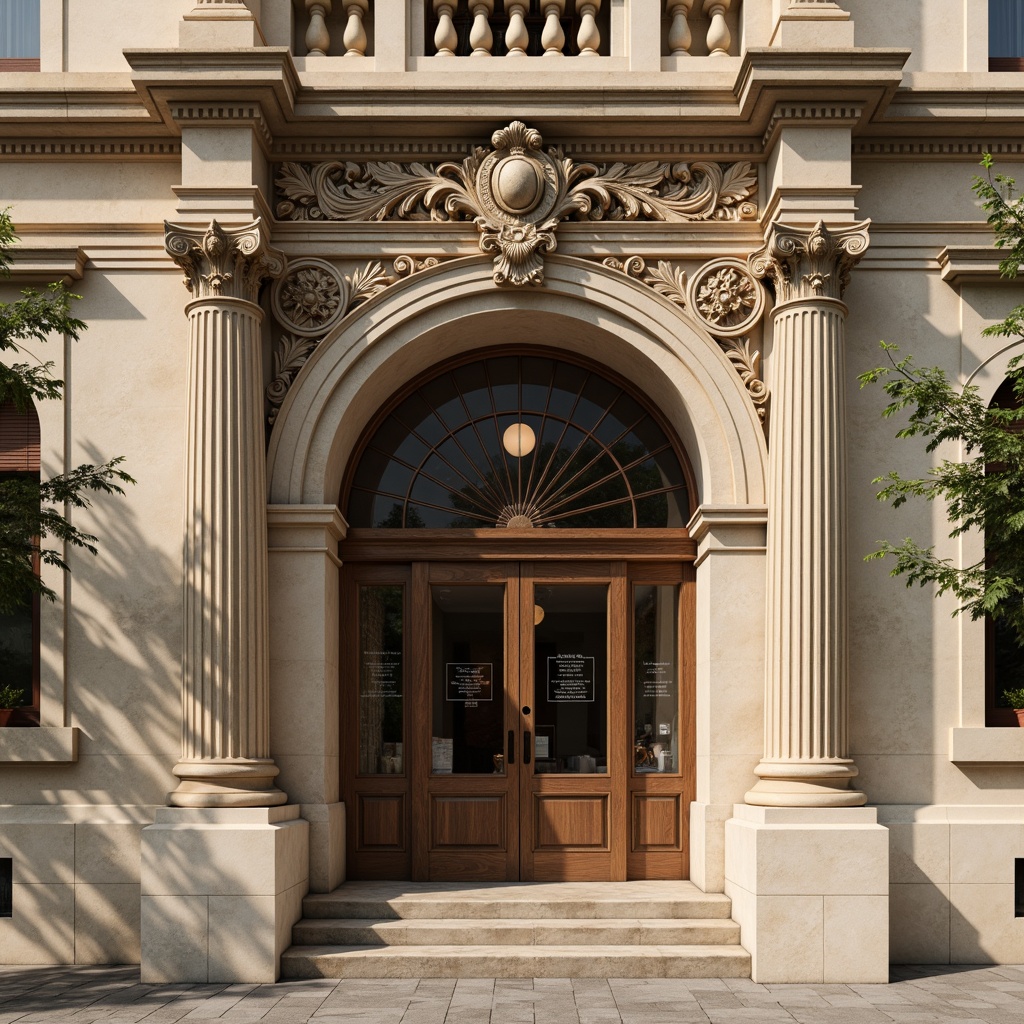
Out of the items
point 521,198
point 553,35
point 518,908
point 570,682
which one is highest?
point 553,35

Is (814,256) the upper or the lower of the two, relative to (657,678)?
upper

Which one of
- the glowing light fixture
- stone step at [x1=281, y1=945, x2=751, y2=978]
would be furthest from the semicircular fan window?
stone step at [x1=281, y1=945, x2=751, y2=978]

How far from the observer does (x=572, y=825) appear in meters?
11.5

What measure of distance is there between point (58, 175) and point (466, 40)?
3.69 meters

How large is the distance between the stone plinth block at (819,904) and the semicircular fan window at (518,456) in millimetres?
3283

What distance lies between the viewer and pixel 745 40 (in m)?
11.0

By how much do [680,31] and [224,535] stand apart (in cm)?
563

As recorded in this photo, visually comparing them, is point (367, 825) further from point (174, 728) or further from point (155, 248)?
point (155, 248)

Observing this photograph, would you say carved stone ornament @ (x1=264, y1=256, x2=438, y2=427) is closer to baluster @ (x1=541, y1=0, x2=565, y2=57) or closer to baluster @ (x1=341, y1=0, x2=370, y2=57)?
baluster @ (x1=341, y1=0, x2=370, y2=57)

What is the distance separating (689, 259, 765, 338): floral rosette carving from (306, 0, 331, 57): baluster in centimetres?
370

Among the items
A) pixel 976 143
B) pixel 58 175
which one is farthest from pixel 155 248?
pixel 976 143

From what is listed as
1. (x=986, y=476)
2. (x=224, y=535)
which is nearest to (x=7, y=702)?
(x=224, y=535)

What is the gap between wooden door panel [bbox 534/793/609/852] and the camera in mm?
11500

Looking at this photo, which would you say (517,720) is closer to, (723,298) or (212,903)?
(212,903)
